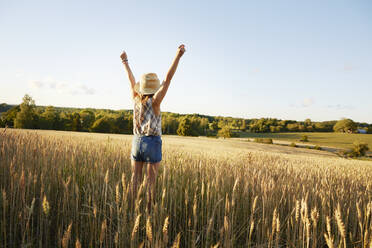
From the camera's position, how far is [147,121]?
2.91 m

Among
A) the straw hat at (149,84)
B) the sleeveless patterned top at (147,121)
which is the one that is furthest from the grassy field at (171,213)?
the straw hat at (149,84)

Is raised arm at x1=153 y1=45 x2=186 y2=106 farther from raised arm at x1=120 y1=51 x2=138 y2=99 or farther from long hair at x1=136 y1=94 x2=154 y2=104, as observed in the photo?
raised arm at x1=120 y1=51 x2=138 y2=99

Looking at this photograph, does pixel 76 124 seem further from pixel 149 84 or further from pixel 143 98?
pixel 149 84

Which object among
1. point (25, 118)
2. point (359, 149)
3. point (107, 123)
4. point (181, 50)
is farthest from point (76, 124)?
point (359, 149)

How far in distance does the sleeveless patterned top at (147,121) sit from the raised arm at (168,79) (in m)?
0.19

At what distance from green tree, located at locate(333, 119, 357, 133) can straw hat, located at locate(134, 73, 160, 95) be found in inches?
3853

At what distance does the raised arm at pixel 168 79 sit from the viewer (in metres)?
2.55

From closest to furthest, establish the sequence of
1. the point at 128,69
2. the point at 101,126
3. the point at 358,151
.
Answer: the point at 128,69, the point at 358,151, the point at 101,126

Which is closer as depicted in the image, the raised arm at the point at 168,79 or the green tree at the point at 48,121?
the raised arm at the point at 168,79

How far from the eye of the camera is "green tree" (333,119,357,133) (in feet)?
258

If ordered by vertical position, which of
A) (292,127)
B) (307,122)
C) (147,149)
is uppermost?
(307,122)

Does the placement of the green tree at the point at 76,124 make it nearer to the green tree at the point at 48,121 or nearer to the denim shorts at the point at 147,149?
the green tree at the point at 48,121

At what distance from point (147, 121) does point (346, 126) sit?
326 feet

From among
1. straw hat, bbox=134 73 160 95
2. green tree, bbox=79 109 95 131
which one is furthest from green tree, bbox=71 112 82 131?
straw hat, bbox=134 73 160 95
